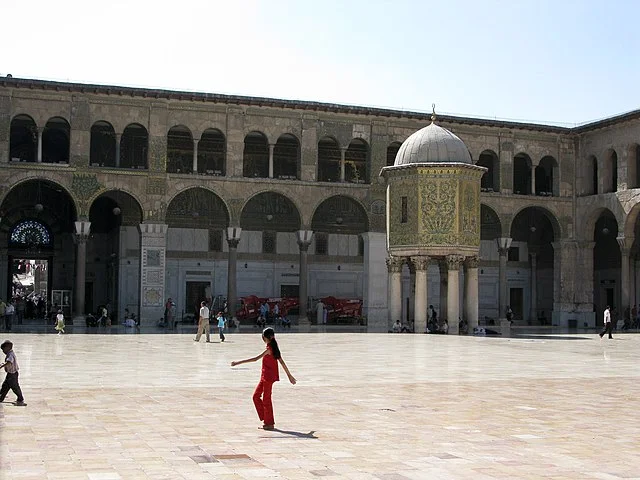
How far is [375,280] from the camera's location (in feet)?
123

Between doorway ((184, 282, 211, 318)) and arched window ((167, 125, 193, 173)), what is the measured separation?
519cm

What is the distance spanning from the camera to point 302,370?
1656 centimetres

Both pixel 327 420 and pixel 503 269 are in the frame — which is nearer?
pixel 327 420

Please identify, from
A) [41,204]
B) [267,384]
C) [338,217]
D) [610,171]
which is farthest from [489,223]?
[267,384]

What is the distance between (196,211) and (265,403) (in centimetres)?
3036

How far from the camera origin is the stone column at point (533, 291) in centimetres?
4418

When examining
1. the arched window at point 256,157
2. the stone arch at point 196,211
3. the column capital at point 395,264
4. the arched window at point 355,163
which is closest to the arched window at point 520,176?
the arched window at point 355,163

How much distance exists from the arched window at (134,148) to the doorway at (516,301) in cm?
1912

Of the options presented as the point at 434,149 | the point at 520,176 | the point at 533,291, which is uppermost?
the point at 520,176

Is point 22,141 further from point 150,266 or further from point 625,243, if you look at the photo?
point 625,243

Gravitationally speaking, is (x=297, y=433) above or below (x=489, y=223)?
below

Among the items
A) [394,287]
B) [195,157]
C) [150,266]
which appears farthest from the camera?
[195,157]

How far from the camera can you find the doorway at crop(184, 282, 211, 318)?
39250 millimetres

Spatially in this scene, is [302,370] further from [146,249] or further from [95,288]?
[95,288]
